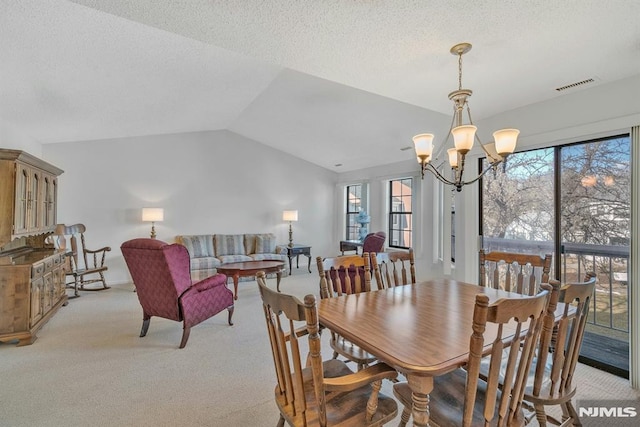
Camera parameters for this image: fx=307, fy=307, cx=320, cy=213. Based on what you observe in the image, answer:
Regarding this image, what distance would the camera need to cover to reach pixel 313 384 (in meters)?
1.36

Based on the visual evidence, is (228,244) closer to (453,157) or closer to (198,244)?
(198,244)

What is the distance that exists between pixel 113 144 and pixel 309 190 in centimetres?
411

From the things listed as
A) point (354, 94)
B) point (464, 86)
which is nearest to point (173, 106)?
point (354, 94)

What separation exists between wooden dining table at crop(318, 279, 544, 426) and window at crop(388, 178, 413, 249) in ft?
12.8

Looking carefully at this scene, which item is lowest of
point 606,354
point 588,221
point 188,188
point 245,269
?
point 606,354

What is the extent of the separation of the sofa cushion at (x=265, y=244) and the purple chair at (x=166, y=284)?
3345 millimetres

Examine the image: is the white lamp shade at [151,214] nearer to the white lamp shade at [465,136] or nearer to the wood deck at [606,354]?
the white lamp shade at [465,136]

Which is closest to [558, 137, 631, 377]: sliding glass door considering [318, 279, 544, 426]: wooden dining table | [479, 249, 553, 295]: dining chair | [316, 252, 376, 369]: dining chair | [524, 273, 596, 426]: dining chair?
→ [479, 249, 553, 295]: dining chair

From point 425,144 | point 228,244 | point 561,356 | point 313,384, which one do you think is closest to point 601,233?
point 561,356

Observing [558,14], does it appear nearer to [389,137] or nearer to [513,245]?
[513,245]

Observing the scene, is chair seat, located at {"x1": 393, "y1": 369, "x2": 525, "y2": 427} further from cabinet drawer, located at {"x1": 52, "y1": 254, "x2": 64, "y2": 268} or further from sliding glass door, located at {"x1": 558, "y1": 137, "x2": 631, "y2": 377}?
cabinet drawer, located at {"x1": 52, "y1": 254, "x2": 64, "y2": 268}

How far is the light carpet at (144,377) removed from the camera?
2.02 metres

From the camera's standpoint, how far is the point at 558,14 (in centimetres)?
168
